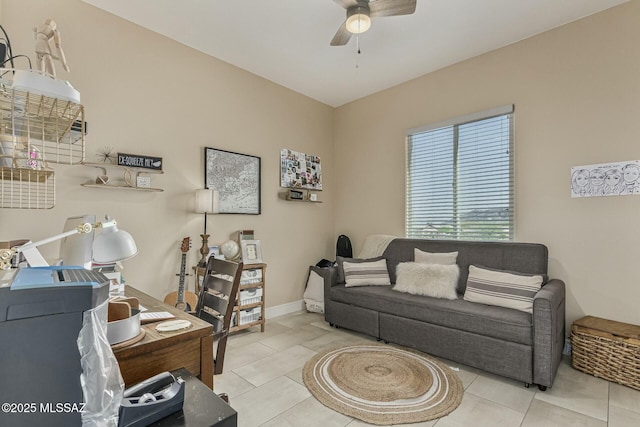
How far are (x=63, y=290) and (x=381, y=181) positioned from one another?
3.85m

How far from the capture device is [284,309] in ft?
13.0

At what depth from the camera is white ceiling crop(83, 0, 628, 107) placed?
2.54m

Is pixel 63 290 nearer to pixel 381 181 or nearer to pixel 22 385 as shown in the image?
pixel 22 385

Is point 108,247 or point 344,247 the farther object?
point 344,247

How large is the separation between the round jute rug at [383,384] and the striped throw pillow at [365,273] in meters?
0.72

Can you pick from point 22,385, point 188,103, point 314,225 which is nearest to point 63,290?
point 22,385

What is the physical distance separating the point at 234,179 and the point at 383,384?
2487 mm

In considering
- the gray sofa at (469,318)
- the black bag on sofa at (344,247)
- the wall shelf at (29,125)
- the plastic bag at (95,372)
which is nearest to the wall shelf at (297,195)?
the black bag on sofa at (344,247)

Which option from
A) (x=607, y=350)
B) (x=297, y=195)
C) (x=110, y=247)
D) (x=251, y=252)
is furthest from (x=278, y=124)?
(x=607, y=350)

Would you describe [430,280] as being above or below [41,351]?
below

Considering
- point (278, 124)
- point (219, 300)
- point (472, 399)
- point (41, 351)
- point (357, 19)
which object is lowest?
point (472, 399)

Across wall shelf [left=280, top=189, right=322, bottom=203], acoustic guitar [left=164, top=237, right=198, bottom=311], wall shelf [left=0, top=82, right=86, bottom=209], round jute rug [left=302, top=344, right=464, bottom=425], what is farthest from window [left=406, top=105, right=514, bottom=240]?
wall shelf [left=0, top=82, right=86, bottom=209]

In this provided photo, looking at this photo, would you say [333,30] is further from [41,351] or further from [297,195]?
[41,351]

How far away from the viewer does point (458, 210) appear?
3.47 m
